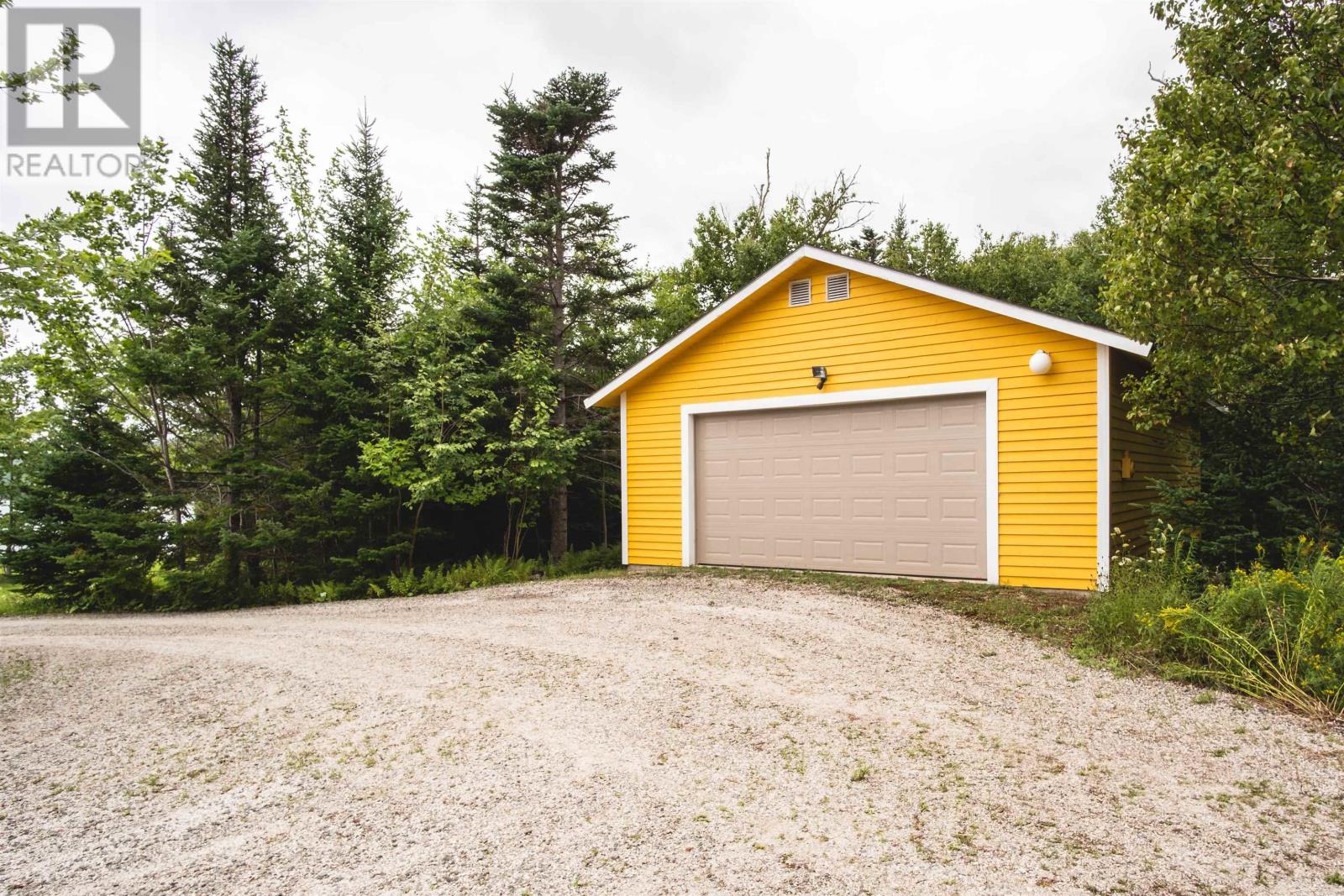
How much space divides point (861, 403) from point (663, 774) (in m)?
6.40

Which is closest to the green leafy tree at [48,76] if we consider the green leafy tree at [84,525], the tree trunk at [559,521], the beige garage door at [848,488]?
the green leafy tree at [84,525]

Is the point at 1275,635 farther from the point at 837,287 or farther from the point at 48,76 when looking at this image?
the point at 48,76

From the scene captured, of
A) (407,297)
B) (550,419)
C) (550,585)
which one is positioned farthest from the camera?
(407,297)

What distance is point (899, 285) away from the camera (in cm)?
852

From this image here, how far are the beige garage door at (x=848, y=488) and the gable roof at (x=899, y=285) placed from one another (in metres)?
1.08

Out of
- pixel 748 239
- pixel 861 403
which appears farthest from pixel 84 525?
pixel 748 239

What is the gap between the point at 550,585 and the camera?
945 centimetres

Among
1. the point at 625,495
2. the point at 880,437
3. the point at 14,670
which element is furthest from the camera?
the point at 625,495

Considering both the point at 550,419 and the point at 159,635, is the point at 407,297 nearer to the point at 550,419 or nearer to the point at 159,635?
the point at 550,419

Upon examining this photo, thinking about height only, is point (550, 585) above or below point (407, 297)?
below

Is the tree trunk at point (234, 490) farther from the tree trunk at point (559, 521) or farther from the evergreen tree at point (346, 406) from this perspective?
the tree trunk at point (559, 521)

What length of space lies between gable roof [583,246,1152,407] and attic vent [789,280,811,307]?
0.97ft

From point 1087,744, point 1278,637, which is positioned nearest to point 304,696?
point 1087,744

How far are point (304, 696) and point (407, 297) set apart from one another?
37.1 feet
